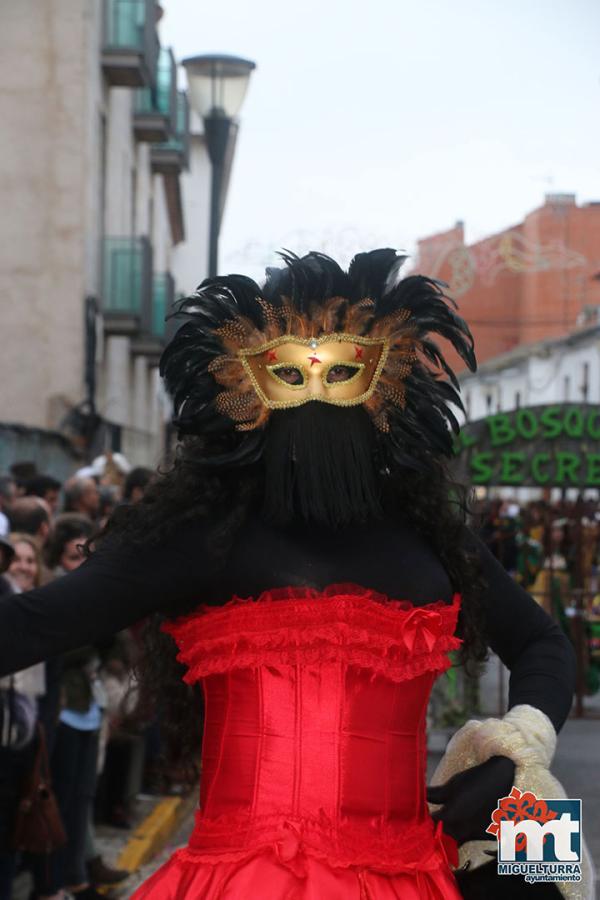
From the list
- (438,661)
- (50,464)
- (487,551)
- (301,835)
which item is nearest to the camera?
(301,835)

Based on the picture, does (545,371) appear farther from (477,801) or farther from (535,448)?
(477,801)

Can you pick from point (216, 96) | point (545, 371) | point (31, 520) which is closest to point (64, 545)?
point (31, 520)

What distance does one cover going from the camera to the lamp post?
13977 mm

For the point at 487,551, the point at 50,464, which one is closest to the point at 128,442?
the point at 50,464

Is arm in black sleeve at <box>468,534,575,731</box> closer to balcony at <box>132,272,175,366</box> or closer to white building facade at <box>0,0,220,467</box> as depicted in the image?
white building facade at <box>0,0,220,467</box>

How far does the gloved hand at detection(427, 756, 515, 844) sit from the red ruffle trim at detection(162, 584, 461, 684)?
269 mm

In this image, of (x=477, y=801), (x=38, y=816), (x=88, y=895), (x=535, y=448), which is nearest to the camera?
(x=477, y=801)

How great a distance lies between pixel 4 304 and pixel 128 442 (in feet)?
16.3

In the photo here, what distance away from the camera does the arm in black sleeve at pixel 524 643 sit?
12.5ft

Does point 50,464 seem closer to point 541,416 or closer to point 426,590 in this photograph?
point 541,416

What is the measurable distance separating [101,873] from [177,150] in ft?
89.6

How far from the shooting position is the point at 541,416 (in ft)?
50.0

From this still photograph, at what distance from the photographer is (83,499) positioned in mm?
11070

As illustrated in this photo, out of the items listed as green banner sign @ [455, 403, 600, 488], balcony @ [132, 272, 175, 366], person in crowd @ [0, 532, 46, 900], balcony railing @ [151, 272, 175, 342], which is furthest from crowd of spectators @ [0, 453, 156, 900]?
balcony railing @ [151, 272, 175, 342]
